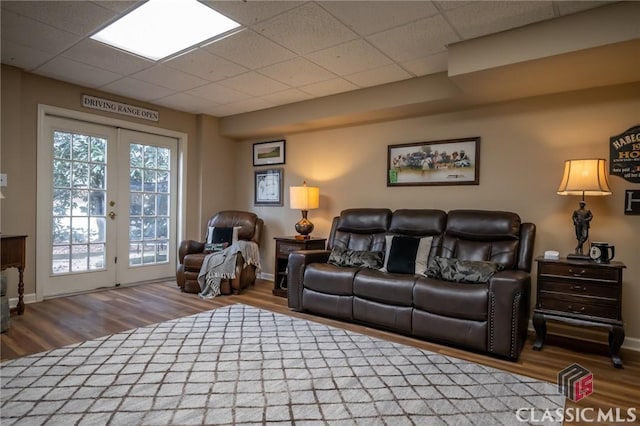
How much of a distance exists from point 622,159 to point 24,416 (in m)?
4.28

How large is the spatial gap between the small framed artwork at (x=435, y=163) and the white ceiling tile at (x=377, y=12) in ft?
5.24

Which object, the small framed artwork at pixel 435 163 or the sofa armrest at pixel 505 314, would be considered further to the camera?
the small framed artwork at pixel 435 163

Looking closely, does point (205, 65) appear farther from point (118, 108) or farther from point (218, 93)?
point (118, 108)

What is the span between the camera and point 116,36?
3078 mm

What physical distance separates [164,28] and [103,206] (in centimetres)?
253

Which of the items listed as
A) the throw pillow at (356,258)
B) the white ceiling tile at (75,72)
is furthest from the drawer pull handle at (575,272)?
the white ceiling tile at (75,72)

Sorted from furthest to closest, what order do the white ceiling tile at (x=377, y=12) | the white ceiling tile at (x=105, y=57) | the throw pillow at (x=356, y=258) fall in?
1. the throw pillow at (x=356, y=258)
2. the white ceiling tile at (x=105, y=57)
3. the white ceiling tile at (x=377, y=12)

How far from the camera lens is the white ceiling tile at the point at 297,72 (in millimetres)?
3436

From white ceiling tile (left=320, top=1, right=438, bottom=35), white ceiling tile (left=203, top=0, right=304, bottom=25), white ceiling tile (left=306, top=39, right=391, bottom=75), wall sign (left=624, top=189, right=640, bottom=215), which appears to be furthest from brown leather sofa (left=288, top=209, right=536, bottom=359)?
white ceiling tile (left=203, top=0, right=304, bottom=25)

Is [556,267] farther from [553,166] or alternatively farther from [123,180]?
[123,180]

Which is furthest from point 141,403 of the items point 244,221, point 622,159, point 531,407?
point 622,159

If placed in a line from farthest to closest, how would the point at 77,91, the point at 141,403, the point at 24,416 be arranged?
the point at 77,91 → the point at 141,403 → the point at 24,416

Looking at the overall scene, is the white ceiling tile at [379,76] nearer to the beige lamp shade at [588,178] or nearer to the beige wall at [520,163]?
the beige wall at [520,163]

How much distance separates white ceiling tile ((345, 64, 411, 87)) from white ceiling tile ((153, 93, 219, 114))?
2007 millimetres
